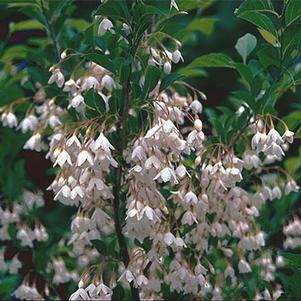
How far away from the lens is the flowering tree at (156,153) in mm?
1247

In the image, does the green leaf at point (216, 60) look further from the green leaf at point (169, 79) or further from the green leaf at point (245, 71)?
the green leaf at point (169, 79)

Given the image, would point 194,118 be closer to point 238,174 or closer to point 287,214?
point 238,174

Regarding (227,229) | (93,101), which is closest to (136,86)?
(93,101)

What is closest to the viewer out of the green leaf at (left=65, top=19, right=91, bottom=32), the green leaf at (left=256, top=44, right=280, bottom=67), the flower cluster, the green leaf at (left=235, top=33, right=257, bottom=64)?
the green leaf at (left=256, top=44, right=280, bottom=67)

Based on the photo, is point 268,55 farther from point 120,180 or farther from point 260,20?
point 120,180

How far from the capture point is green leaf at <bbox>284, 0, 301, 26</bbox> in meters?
1.29

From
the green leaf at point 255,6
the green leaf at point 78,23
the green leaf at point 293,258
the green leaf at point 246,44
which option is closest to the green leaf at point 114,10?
the green leaf at point 255,6

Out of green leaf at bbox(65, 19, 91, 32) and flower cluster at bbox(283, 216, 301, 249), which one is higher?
green leaf at bbox(65, 19, 91, 32)

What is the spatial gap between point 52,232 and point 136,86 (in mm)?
762

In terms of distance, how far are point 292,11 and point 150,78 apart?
32 centimetres

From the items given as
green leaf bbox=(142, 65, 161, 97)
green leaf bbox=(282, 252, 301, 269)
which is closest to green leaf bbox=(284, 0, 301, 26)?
green leaf bbox=(142, 65, 161, 97)

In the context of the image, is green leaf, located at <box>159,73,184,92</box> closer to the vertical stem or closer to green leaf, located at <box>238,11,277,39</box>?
the vertical stem

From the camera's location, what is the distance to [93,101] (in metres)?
1.29

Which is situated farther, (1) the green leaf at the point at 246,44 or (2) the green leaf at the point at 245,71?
(1) the green leaf at the point at 246,44
